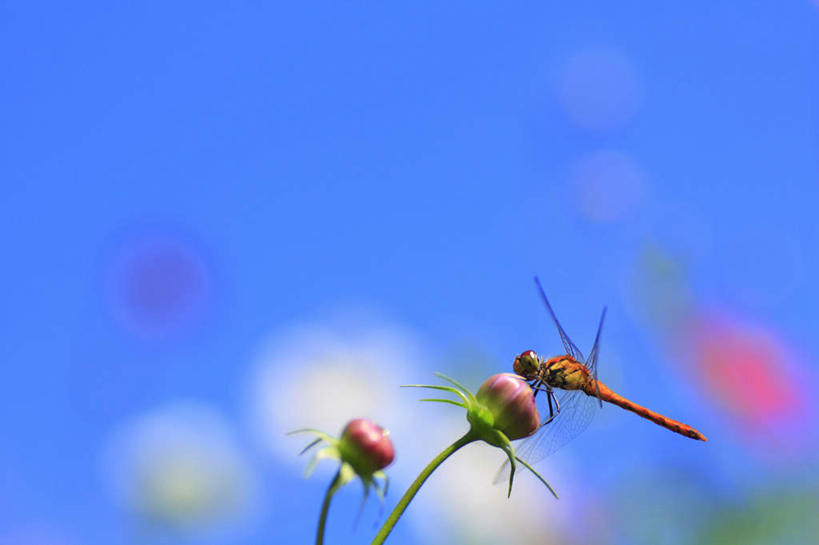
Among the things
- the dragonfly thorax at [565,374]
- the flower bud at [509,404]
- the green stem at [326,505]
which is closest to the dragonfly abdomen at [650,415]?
the dragonfly thorax at [565,374]

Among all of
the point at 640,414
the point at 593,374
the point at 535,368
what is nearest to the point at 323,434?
the point at 535,368

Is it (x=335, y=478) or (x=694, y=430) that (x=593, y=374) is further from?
(x=335, y=478)

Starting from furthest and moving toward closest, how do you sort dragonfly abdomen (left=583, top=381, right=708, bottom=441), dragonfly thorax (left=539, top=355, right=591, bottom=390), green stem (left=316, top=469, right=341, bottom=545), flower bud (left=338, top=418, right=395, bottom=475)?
dragonfly abdomen (left=583, top=381, right=708, bottom=441)
dragonfly thorax (left=539, top=355, right=591, bottom=390)
flower bud (left=338, top=418, right=395, bottom=475)
green stem (left=316, top=469, right=341, bottom=545)

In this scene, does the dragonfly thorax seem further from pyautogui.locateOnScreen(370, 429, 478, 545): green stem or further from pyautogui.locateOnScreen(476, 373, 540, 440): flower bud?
pyautogui.locateOnScreen(370, 429, 478, 545): green stem

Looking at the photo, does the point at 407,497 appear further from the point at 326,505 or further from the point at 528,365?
the point at 528,365

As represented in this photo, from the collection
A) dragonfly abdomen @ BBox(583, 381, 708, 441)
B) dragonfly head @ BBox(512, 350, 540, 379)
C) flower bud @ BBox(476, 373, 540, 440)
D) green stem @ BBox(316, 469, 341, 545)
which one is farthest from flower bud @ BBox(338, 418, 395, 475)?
dragonfly abdomen @ BBox(583, 381, 708, 441)
